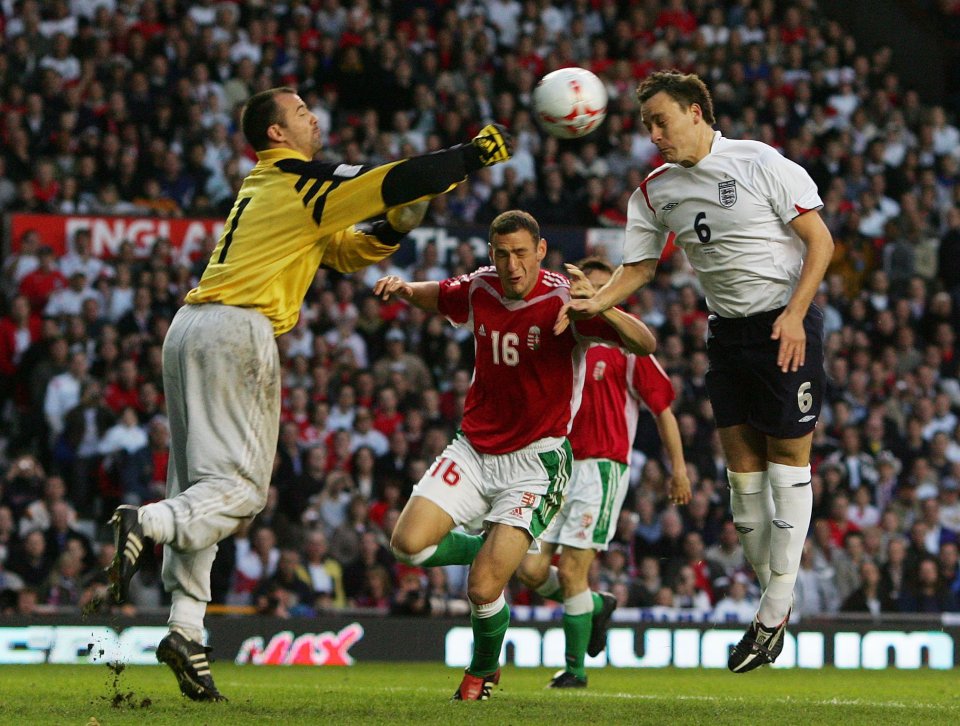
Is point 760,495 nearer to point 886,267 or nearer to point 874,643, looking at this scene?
point 874,643

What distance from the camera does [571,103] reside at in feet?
27.2

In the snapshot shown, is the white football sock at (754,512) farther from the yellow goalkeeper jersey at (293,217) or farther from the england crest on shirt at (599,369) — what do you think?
the england crest on shirt at (599,369)

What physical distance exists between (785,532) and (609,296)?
149 centimetres

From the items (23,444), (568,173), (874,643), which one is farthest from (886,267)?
(23,444)

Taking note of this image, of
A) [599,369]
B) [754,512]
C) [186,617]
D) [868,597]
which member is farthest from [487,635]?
[868,597]

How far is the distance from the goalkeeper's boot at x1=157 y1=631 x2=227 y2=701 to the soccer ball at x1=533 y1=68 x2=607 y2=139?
3.39m

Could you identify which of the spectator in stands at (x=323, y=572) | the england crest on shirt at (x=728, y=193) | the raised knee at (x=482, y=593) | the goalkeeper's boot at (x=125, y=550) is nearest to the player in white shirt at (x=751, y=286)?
the england crest on shirt at (x=728, y=193)

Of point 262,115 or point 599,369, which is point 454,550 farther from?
point 262,115

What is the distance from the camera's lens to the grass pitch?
6441mm

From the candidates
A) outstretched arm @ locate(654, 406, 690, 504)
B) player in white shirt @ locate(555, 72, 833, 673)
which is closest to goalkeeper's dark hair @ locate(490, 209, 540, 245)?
player in white shirt @ locate(555, 72, 833, 673)

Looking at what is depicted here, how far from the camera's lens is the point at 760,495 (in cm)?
786

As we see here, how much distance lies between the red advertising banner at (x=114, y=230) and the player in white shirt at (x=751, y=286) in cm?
918

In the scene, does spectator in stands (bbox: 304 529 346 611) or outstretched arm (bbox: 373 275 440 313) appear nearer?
outstretched arm (bbox: 373 275 440 313)

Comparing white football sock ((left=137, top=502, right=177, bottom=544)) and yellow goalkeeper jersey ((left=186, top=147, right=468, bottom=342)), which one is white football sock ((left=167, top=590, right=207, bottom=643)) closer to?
white football sock ((left=137, top=502, right=177, bottom=544))
